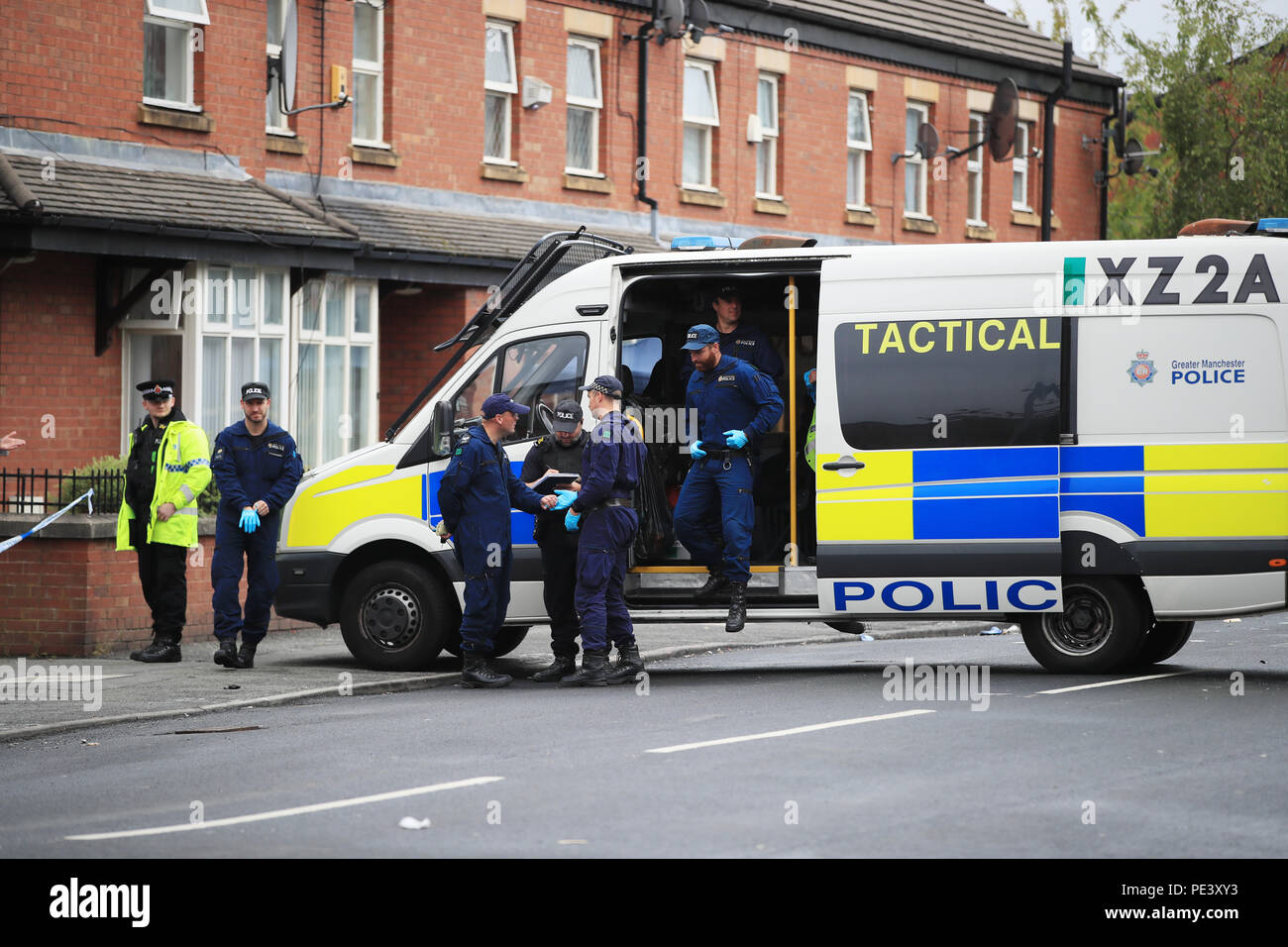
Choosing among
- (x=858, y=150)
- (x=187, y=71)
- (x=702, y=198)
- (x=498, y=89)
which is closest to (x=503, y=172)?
(x=498, y=89)

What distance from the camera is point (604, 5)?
24.1 meters

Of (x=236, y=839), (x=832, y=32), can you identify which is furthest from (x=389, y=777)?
(x=832, y=32)

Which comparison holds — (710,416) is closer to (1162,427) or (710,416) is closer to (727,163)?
(1162,427)

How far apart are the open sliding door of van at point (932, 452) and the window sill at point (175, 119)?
9314 millimetres

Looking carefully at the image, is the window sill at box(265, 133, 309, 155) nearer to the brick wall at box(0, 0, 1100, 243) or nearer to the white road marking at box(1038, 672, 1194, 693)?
the brick wall at box(0, 0, 1100, 243)

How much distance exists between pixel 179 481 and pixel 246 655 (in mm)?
1324

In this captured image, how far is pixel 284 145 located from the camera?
20359 mm

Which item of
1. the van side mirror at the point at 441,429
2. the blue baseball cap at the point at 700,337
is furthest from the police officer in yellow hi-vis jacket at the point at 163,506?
the blue baseball cap at the point at 700,337

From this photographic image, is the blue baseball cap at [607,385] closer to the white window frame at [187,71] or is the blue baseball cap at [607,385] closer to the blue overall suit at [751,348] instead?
the blue overall suit at [751,348]

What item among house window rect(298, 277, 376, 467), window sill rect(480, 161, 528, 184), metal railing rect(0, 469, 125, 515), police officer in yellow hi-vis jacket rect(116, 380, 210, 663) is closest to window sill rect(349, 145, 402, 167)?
window sill rect(480, 161, 528, 184)

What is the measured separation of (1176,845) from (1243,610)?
16.6 feet

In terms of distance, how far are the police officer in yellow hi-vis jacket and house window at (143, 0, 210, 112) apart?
626 centimetres

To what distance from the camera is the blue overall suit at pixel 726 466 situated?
1232 cm

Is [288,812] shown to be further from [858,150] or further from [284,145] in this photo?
[858,150]
